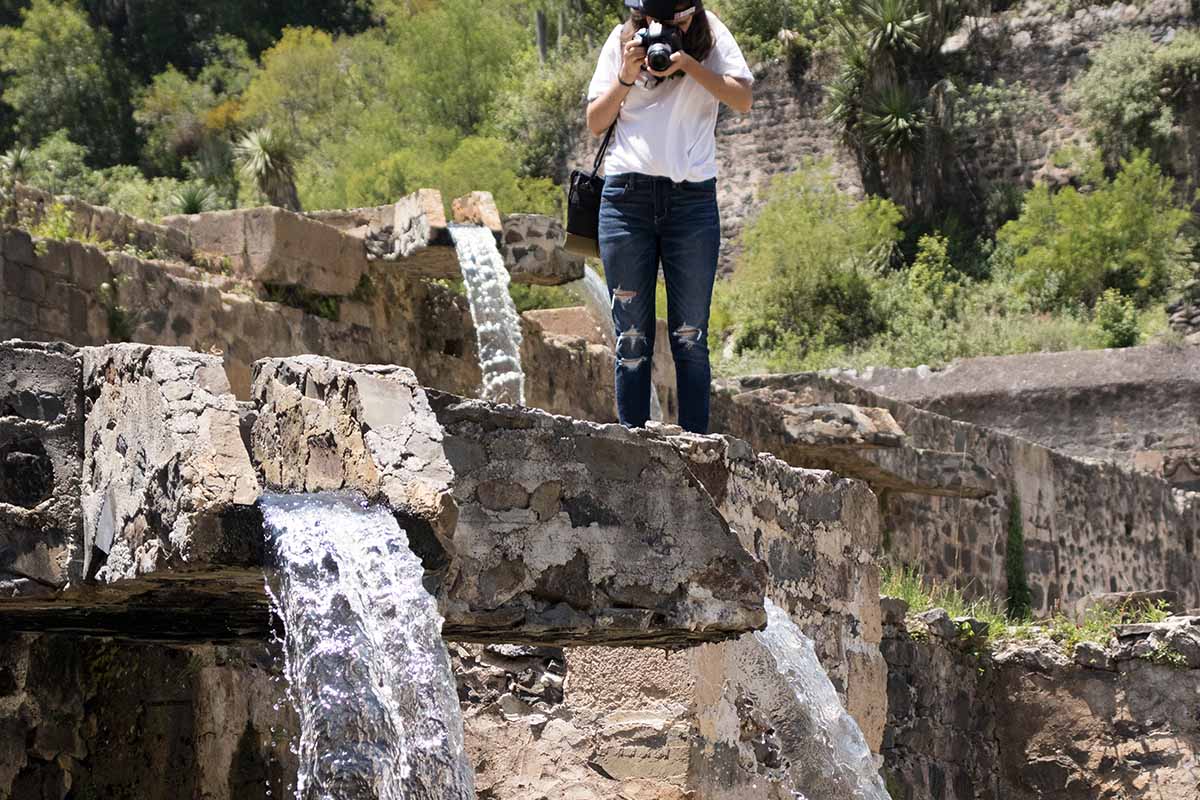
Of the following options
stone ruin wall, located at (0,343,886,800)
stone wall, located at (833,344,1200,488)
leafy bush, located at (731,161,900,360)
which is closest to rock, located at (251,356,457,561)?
stone ruin wall, located at (0,343,886,800)

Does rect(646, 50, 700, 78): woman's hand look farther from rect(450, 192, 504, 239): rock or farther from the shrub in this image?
the shrub

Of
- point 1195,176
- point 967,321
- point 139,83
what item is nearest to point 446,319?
point 967,321

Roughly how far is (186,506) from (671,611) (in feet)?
4.77

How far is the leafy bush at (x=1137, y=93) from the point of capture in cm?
3269

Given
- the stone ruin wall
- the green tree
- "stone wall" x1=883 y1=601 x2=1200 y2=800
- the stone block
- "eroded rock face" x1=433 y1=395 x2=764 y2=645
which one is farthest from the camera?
the green tree

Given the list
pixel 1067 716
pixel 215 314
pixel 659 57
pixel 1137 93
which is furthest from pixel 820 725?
pixel 1137 93

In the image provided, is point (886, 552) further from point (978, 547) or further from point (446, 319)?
point (446, 319)

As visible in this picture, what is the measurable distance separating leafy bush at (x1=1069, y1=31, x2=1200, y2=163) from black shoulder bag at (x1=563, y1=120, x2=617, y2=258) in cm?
2728

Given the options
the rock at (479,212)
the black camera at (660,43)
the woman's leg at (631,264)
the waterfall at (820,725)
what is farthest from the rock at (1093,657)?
the black camera at (660,43)

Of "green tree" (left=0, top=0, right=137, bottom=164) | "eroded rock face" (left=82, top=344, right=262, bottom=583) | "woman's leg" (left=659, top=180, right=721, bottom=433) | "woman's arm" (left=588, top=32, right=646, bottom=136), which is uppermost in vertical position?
"green tree" (left=0, top=0, right=137, bottom=164)

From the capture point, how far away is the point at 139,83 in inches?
1534

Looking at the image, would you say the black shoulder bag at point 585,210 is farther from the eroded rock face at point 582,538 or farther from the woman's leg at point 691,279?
the eroded rock face at point 582,538

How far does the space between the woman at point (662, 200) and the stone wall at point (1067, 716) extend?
14.3 feet

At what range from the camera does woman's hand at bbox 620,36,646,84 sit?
664cm
